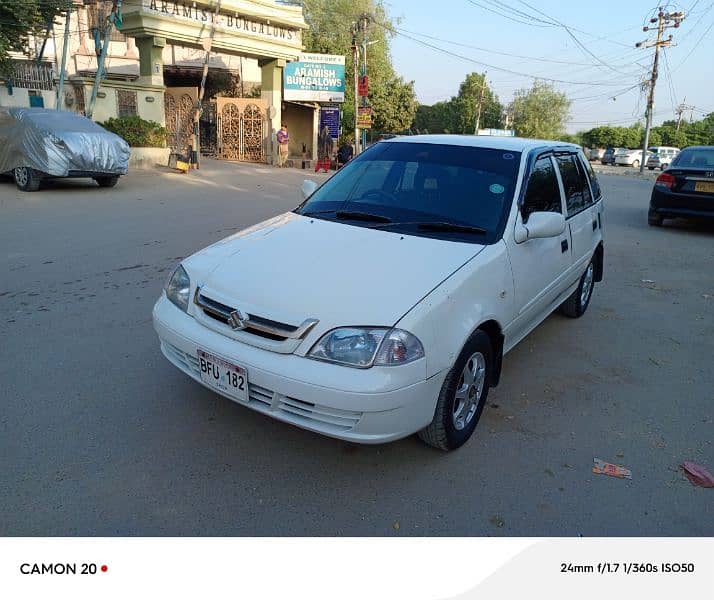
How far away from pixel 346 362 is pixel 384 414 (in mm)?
296

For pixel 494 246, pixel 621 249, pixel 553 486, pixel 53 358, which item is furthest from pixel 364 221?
pixel 621 249

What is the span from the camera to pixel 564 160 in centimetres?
466

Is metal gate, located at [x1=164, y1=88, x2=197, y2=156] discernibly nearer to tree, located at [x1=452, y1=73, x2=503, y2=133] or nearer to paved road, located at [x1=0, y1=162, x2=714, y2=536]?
paved road, located at [x1=0, y1=162, x2=714, y2=536]

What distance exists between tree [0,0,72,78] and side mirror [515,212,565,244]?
15279 millimetres

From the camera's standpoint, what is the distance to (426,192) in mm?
3742

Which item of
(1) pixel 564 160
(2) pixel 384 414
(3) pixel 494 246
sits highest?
(1) pixel 564 160

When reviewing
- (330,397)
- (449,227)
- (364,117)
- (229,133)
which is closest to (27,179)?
(449,227)

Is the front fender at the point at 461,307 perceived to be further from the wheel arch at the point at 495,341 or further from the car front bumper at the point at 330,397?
the car front bumper at the point at 330,397

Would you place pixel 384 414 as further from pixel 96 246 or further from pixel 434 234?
pixel 96 246

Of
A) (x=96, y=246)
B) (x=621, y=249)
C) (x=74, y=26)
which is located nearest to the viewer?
(x=96, y=246)

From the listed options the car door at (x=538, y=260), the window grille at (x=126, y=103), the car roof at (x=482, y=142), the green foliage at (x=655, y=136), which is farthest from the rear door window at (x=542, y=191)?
the green foliage at (x=655, y=136)

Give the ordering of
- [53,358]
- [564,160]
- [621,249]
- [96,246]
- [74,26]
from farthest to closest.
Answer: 1. [74,26]
2. [621,249]
3. [96,246]
4. [564,160]
5. [53,358]

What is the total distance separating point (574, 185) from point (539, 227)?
1559mm

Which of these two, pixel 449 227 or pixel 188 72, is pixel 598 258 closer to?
pixel 449 227
